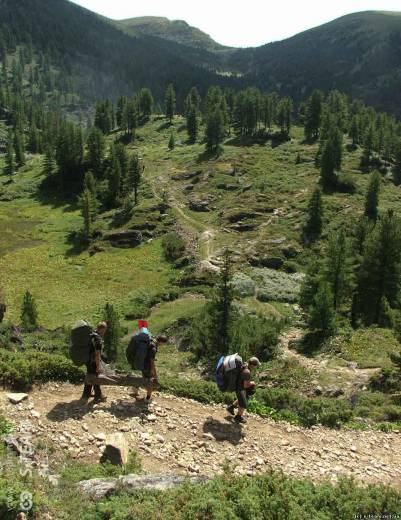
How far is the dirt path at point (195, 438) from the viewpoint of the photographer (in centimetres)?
1237

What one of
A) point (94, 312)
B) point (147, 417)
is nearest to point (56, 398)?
point (147, 417)

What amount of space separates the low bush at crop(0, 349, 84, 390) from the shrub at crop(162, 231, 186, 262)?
193 feet

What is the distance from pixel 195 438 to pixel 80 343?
14.8 ft

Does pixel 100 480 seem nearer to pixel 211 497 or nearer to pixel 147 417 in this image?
pixel 211 497

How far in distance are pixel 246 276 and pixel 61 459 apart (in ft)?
175

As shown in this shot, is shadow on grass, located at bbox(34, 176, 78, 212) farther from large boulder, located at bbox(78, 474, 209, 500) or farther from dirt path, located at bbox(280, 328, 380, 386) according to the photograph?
large boulder, located at bbox(78, 474, 209, 500)

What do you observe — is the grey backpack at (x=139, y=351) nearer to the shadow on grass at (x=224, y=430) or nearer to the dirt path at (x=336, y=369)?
the shadow on grass at (x=224, y=430)

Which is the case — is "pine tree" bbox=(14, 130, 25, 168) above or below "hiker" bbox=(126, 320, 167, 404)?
below

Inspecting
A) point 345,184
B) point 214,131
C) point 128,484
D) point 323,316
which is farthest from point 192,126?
point 128,484

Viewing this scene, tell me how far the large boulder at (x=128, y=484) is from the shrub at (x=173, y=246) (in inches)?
2515

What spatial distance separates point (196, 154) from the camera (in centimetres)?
12381

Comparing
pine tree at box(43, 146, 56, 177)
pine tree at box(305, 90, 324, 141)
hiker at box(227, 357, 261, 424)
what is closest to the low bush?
hiker at box(227, 357, 261, 424)

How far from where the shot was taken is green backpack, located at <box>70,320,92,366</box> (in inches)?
548

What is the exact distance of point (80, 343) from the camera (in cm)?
1395
